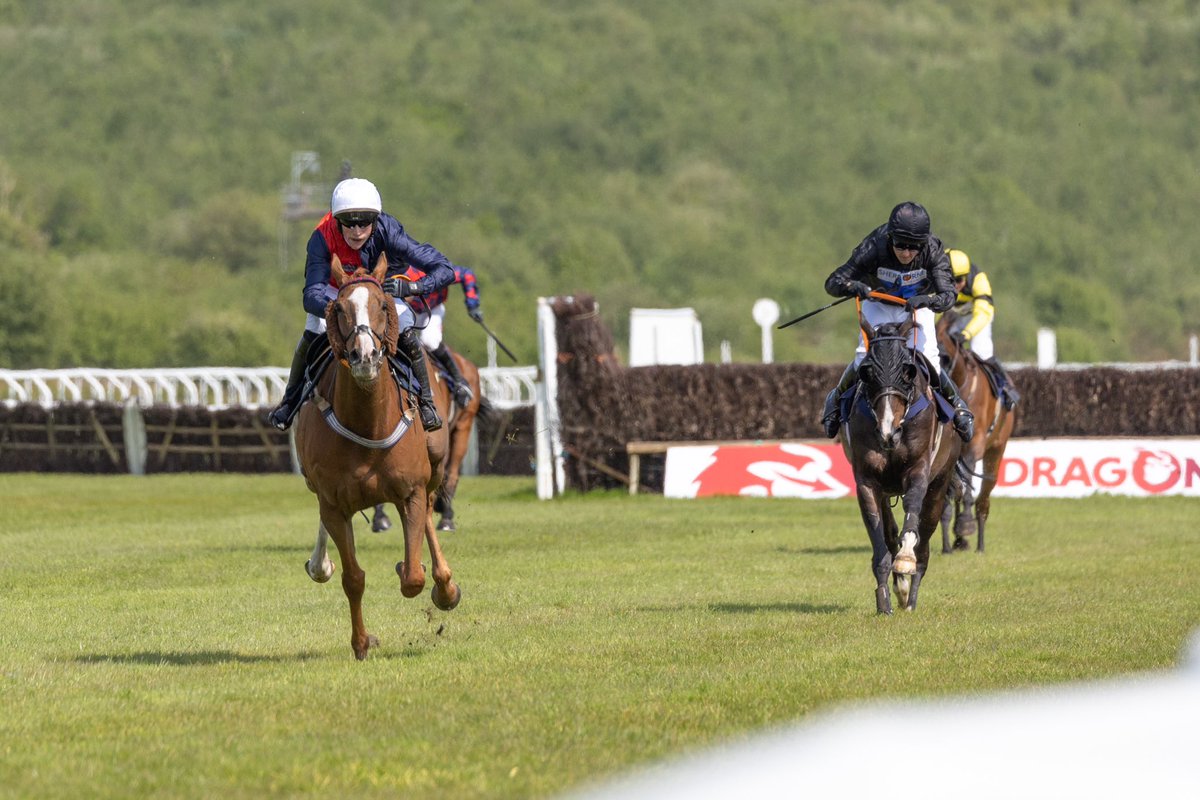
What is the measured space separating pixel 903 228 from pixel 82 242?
96580 millimetres

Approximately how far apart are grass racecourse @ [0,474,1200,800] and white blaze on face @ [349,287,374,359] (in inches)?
60.4

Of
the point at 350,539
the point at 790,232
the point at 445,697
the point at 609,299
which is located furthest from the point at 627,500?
the point at 790,232

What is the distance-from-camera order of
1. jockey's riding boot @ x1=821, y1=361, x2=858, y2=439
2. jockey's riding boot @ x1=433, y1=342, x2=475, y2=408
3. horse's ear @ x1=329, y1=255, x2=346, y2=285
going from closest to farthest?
horse's ear @ x1=329, y1=255, x2=346, y2=285 → jockey's riding boot @ x1=821, y1=361, x2=858, y2=439 → jockey's riding boot @ x1=433, y1=342, x2=475, y2=408

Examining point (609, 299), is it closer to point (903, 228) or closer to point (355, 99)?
point (355, 99)

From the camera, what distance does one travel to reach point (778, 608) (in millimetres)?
12281

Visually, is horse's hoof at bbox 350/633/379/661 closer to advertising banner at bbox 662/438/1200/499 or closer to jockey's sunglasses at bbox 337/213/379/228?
jockey's sunglasses at bbox 337/213/379/228

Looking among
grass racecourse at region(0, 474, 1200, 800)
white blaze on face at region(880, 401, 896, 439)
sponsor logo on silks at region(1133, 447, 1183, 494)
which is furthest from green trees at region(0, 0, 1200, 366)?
white blaze on face at region(880, 401, 896, 439)

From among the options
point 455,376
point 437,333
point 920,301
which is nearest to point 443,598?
point 920,301

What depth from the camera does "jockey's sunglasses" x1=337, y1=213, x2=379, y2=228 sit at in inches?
410

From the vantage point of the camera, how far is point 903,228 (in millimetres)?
12273

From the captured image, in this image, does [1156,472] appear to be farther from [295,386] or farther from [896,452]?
[295,386]

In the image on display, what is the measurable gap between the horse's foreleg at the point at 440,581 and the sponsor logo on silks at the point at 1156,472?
50.3 feet

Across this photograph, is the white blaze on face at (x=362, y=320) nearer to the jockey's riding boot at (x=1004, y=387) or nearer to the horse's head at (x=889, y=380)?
the horse's head at (x=889, y=380)

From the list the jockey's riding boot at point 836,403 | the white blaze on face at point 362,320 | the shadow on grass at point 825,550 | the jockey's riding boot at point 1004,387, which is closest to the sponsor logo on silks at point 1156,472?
the jockey's riding boot at point 1004,387
